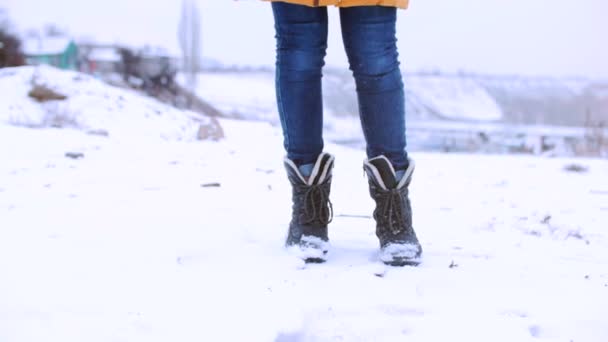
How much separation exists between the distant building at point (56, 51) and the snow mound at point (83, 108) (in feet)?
107

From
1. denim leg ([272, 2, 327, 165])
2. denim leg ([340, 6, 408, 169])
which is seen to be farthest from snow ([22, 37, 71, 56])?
denim leg ([340, 6, 408, 169])

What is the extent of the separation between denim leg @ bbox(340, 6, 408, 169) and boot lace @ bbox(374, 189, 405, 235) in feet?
0.24

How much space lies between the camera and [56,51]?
3866cm

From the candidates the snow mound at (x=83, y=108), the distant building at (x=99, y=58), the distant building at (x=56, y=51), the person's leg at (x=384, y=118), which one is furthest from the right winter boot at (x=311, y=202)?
the distant building at (x=56, y=51)

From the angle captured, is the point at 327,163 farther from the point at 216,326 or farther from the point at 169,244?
the point at 216,326

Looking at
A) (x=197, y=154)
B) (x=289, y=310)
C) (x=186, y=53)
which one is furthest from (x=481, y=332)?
(x=186, y=53)

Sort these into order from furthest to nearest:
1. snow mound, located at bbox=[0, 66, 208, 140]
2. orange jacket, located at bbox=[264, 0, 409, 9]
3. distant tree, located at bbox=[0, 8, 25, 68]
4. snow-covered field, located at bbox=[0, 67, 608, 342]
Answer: distant tree, located at bbox=[0, 8, 25, 68] → snow mound, located at bbox=[0, 66, 208, 140] → orange jacket, located at bbox=[264, 0, 409, 9] → snow-covered field, located at bbox=[0, 67, 608, 342]

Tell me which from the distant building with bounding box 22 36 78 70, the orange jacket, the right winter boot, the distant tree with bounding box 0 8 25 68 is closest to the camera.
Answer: the orange jacket

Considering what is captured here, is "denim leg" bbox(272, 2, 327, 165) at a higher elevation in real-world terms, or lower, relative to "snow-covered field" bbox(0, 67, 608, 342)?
higher

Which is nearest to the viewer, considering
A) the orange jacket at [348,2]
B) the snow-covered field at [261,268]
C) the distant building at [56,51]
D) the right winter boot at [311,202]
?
the snow-covered field at [261,268]

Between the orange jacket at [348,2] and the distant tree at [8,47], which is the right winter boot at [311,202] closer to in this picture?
the orange jacket at [348,2]

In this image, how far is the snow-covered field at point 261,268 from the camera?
0.95m

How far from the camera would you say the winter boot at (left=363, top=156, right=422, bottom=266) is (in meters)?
1.32

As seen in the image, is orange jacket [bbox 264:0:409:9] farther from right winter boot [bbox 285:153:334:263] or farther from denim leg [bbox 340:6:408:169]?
right winter boot [bbox 285:153:334:263]
